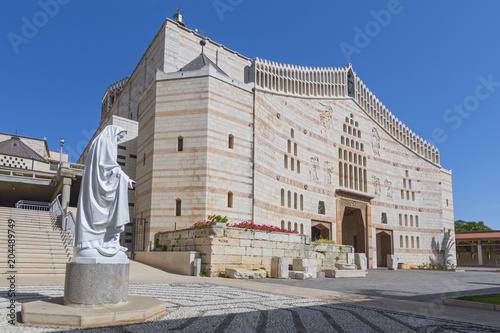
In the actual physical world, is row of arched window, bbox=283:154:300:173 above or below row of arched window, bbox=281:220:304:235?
above

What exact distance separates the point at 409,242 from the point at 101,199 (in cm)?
3426

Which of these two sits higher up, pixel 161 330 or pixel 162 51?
pixel 162 51

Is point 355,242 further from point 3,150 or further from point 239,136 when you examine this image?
point 3,150

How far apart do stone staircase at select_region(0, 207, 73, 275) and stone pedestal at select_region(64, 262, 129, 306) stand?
8.96 metres

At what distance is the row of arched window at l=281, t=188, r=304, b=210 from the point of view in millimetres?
25453

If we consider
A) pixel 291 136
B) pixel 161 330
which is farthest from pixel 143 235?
pixel 161 330

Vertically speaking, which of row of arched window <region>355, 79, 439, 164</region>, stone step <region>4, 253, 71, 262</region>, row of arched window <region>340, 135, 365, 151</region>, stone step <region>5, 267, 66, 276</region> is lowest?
A: stone step <region>5, 267, 66, 276</region>

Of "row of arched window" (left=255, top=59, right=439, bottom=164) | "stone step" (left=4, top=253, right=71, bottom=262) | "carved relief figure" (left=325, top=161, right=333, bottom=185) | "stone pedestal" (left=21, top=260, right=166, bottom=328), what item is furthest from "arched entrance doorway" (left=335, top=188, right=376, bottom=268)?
"stone pedestal" (left=21, top=260, right=166, bottom=328)

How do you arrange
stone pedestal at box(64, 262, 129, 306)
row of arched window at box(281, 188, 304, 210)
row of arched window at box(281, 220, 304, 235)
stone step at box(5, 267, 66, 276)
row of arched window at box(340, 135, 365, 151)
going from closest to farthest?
stone pedestal at box(64, 262, 129, 306), stone step at box(5, 267, 66, 276), row of arched window at box(281, 220, 304, 235), row of arched window at box(281, 188, 304, 210), row of arched window at box(340, 135, 365, 151)

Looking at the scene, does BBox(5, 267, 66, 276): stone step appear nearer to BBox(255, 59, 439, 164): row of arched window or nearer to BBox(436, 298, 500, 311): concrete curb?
BBox(436, 298, 500, 311): concrete curb

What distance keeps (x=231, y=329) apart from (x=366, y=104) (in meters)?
32.9

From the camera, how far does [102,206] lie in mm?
6602

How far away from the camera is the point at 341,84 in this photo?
3262 centimetres

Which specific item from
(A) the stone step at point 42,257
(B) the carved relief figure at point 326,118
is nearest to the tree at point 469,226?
(B) the carved relief figure at point 326,118
